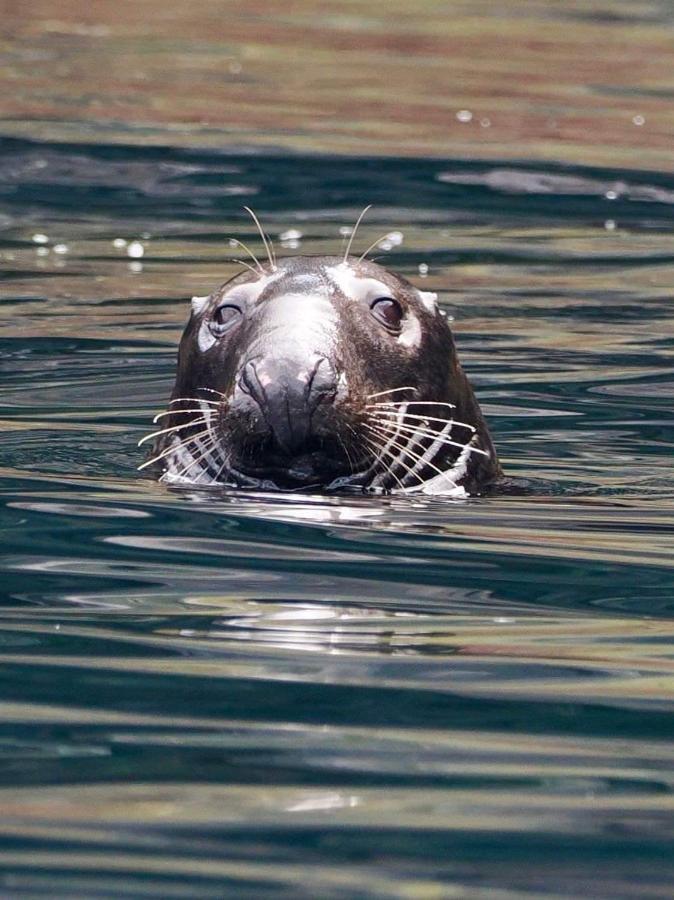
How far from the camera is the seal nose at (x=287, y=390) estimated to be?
5559 millimetres

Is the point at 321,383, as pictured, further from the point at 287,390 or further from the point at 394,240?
the point at 394,240

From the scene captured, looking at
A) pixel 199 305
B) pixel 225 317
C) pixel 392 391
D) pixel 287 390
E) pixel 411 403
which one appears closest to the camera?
pixel 287 390

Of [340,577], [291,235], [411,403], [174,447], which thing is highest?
[291,235]

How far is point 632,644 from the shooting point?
4277mm

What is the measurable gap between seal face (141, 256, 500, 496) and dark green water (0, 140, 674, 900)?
0.17 metres

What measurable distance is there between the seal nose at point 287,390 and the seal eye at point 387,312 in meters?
0.73

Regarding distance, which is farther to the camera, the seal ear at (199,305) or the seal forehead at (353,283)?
the seal ear at (199,305)

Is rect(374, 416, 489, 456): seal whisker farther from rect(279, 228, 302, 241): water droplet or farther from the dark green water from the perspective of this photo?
rect(279, 228, 302, 241): water droplet

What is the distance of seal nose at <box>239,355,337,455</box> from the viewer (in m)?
5.56

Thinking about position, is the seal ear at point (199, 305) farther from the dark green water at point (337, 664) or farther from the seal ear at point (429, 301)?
the seal ear at point (429, 301)

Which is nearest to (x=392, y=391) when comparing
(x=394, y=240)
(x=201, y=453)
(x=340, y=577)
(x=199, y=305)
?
(x=201, y=453)

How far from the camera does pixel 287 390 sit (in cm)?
555

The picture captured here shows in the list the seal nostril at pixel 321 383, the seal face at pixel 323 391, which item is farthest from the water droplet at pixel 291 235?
the seal nostril at pixel 321 383

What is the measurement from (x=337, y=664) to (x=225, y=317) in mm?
2514
